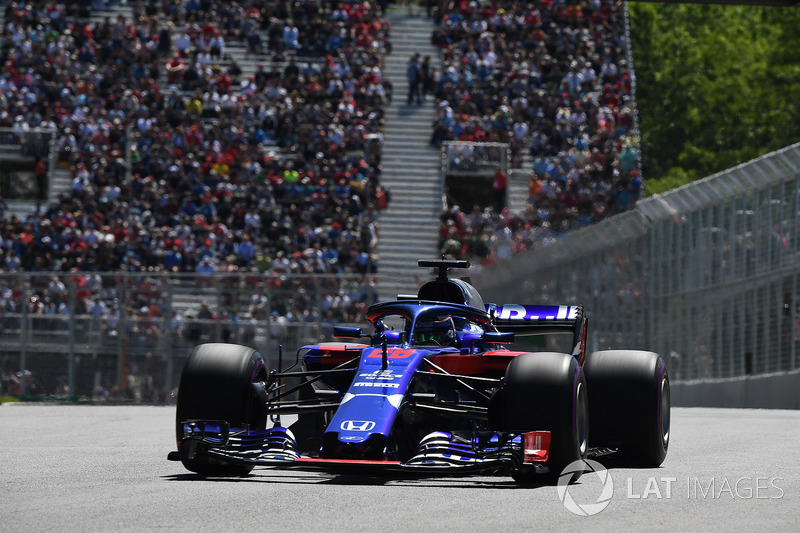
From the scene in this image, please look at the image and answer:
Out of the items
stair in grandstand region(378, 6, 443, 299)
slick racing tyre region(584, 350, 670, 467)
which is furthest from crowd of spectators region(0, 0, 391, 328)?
slick racing tyre region(584, 350, 670, 467)

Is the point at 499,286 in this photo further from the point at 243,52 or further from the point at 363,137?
the point at 243,52

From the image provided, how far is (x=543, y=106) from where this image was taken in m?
38.9

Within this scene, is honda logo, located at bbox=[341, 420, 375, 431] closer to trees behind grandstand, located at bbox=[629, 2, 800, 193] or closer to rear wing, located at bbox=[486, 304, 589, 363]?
rear wing, located at bbox=[486, 304, 589, 363]

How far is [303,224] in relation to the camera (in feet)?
115

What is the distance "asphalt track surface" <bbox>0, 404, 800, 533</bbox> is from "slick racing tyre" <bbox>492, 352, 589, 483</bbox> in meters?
0.22

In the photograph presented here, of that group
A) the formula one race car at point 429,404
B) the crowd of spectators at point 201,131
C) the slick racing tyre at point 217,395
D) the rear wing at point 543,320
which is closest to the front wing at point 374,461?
the formula one race car at point 429,404

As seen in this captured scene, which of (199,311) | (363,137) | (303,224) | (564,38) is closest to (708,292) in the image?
(199,311)

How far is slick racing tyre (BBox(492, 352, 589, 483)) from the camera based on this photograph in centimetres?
870

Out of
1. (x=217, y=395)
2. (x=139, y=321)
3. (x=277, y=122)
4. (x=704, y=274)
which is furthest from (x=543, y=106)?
(x=217, y=395)

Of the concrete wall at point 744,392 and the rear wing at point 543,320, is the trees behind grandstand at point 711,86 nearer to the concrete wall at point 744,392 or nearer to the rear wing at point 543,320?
the concrete wall at point 744,392

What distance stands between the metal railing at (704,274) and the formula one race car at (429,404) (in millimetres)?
10071

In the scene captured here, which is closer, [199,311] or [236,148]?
[199,311]

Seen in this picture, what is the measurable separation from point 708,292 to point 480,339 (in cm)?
1270

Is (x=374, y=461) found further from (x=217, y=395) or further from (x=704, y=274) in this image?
(x=704, y=274)
